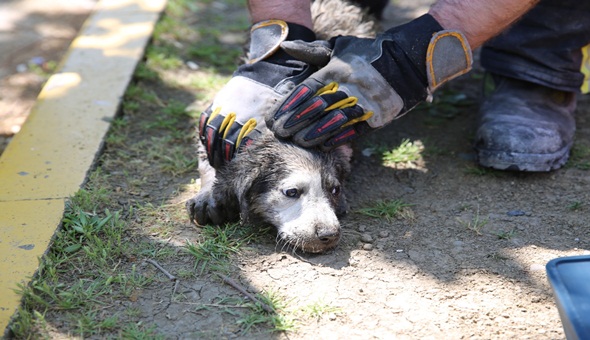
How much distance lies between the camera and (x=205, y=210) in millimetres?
3166

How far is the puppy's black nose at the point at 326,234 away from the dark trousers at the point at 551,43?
1.72m

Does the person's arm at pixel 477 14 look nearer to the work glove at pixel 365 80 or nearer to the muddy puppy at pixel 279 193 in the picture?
the work glove at pixel 365 80

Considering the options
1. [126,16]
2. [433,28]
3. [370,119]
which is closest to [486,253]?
[370,119]

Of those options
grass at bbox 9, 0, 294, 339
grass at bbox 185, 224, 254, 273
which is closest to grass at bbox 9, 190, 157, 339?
grass at bbox 9, 0, 294, 339

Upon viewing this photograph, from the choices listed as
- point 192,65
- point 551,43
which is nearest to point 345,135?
point 551,43

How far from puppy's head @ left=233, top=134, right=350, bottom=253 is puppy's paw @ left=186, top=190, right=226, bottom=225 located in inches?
5.0

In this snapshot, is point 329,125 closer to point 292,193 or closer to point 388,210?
point 292,193

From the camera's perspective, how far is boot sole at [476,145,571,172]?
3.58 meters

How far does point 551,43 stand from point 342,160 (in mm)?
1461

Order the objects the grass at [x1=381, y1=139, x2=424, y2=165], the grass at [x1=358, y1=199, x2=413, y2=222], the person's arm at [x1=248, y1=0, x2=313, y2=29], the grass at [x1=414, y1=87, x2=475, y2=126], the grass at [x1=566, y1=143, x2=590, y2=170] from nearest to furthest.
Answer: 1. the grass at [x1=358, y1=199, x2=413, y2=222]
2. the person's arm at [x1=248, y1=0, x2=313, y2=29]
3. the grass at [x1=566, y1=143, x2=590, y2=170]
4. the grass at [x1=381, y1=139, x2=424, y2=165]
5. the grass at [x1=414, y1=87, x2=475, y2=126]

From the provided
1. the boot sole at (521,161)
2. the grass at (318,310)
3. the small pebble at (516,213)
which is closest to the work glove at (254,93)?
the grass at (318,310)

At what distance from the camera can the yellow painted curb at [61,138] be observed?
114 inches

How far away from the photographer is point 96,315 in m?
2.55

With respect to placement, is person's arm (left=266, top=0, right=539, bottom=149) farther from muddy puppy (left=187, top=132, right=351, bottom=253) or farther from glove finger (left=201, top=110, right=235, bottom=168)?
glove finger (left=201, top=110, right=235, bottom=168)
